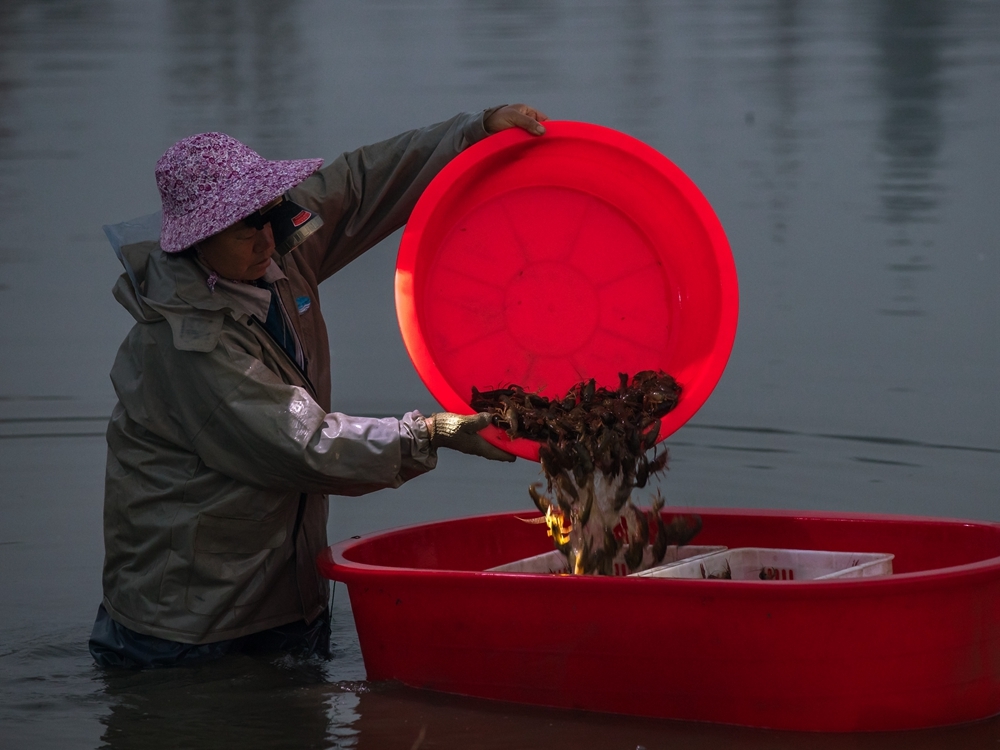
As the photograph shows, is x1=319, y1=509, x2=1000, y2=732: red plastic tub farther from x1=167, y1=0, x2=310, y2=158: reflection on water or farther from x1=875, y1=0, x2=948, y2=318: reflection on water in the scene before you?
x1=167, y1=0, x2=310, y2=158: reflection on water

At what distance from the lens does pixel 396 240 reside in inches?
245

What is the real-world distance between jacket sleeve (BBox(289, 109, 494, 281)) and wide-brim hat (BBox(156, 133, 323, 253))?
329 millimetres

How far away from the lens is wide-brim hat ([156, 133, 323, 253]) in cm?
249

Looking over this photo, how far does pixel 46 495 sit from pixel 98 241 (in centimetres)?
231

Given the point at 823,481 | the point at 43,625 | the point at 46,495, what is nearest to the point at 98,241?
the point at 46,495

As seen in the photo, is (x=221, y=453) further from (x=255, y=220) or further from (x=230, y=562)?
(x=255, y=220)

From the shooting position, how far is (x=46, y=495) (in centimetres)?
406

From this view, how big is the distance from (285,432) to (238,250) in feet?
1.24

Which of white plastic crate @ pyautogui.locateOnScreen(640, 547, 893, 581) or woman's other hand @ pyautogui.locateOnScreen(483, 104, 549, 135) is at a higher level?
woman's other hand @ pyautogui.locateOnScreen(483, 104, 549, 135)

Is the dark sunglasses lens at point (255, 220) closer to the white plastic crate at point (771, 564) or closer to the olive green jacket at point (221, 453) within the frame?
the olive green jacket at point (221, 453)

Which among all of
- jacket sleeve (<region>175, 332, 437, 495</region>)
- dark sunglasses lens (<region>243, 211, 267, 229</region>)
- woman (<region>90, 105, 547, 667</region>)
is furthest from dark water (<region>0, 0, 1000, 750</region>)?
dark sunglasses lens (<region>243, 211, 267, 229</region>)

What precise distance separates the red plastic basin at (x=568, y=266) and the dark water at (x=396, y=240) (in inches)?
31.0

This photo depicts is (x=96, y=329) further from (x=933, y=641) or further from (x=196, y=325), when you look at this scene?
(x=933, y=641)

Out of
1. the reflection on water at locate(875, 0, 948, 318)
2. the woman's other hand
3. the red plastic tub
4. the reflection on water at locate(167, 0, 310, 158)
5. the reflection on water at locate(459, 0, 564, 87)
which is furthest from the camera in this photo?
the reflection on water at locate(459, 0, 564, 87)
